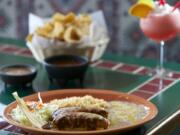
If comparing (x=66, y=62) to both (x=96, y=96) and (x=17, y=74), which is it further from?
(x=96, y=96)

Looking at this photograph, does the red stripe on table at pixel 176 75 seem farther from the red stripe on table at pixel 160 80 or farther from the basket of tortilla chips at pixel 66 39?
the basket of tortilla chips at pixel 66 39

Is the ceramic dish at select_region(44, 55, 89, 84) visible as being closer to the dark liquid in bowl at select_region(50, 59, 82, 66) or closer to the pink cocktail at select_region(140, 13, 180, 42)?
the dark liquid in bowl at select_region(50, 59, 82, 66)

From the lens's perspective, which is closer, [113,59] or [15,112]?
[15,112]

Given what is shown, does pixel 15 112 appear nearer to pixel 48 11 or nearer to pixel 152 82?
pixel 152 82

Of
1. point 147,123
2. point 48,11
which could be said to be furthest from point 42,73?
point 48,11

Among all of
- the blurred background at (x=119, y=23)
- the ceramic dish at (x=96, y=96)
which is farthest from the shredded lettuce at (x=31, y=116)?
the blurred background at (x=119, y=23)
